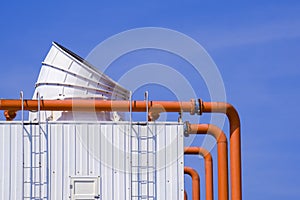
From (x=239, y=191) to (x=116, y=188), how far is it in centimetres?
435

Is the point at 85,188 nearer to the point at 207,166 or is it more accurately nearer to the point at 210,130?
the point at 210,130

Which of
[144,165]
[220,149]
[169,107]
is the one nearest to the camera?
[144,165]

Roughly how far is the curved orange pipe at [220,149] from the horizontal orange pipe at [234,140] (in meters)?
0.57

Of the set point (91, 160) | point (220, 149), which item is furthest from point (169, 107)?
point (91, 160)

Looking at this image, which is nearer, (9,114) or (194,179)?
(9,114)

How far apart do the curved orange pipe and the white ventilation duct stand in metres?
2.96

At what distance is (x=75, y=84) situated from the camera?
3731 centimetres

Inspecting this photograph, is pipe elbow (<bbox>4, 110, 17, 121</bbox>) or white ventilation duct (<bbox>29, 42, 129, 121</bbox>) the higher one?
white ventilation duct (<bbox>29, 42, 129, 121</bbox>)

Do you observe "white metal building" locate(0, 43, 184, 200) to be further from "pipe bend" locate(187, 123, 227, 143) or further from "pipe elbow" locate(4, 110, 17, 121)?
"pipe bend" locate(187, 123, 227, 143)

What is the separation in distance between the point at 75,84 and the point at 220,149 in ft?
19.6

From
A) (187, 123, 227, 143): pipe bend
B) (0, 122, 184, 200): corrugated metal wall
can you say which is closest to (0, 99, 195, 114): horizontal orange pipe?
(0, 122, 184, 200): corrugated metal wall

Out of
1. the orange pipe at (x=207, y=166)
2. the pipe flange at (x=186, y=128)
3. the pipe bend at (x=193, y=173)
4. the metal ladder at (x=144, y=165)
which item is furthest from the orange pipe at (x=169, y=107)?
the pipe bend at (x=193, y=173)

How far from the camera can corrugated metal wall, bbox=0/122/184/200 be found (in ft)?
112

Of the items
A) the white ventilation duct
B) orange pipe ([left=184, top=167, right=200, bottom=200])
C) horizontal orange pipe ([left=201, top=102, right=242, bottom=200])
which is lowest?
orange pipe ([left=184, top=167, right=200, bottom=200])
